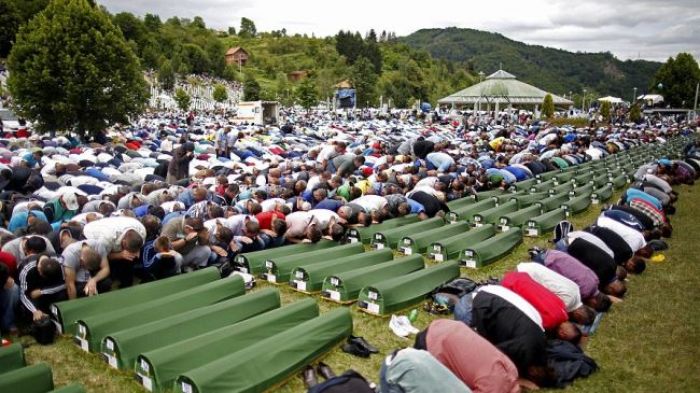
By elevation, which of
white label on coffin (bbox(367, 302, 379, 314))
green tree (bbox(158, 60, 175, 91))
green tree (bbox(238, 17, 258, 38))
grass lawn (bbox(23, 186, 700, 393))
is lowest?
grass lawn (bbox(23, 186, 700, 393))

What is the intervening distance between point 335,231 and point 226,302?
12.7 feet

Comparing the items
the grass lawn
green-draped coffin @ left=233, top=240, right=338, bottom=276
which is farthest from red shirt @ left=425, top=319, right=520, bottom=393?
green-draped coffin @ left=233, top=240, right=338, bottom=276

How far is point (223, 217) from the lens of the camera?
35.7 feet

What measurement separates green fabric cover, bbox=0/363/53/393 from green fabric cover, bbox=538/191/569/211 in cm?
1287

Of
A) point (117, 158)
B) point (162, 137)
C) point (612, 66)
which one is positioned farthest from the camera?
point (612, 66)

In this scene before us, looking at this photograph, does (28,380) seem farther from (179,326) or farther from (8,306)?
(8,306)

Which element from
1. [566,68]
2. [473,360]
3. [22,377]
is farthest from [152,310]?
[566,68]

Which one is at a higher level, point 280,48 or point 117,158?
point 280,48

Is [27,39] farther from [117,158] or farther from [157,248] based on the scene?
[157,248]

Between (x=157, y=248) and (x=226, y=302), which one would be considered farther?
(x=157, y=248)

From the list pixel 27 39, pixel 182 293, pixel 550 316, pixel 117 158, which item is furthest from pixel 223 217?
pixel 27 39

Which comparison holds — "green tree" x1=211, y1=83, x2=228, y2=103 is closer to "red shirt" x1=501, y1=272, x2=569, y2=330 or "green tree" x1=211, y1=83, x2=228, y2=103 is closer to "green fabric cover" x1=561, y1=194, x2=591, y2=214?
"green fabric cover" x1=561, y1=194, x2=591, y2=214

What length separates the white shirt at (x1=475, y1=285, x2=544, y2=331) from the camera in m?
6.59

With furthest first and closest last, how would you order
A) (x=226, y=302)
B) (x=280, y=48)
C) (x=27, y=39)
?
(x=280, y=48) → (x=27, y=39) → (x=226, y=302)
